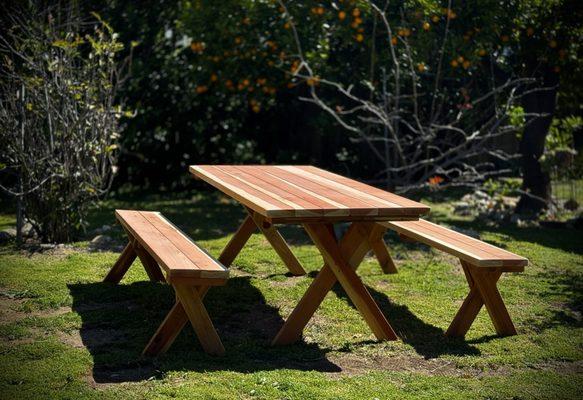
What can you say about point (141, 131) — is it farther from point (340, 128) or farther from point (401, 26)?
point (401, 26)

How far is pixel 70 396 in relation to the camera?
3.89 meters

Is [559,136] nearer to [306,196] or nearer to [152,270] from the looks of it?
[152,270]

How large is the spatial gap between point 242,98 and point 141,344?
22.6ft

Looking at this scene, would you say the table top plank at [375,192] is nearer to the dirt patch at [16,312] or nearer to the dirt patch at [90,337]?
the dirt patch at [90,337]

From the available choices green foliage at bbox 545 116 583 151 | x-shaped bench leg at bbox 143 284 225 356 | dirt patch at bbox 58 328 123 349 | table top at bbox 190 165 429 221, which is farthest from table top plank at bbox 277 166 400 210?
green foliage at bbox 545 116 583 151

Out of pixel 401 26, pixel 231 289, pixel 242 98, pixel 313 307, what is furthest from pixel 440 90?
pixel 313 307

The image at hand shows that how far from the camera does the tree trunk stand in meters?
9.47

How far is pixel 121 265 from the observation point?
19.8 feet

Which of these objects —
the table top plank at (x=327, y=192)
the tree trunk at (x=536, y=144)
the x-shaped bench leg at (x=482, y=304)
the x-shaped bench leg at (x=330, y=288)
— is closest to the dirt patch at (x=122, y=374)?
the x-shaped bench leg at (x=330, y=288)

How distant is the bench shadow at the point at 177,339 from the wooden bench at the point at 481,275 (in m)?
0.97

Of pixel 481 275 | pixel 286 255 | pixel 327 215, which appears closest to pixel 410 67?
pixel 286 255

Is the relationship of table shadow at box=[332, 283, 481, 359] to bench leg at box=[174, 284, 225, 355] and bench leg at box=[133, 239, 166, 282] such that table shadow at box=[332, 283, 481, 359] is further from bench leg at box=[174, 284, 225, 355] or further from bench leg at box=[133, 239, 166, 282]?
bench leg at box=[133, 239, 166, 282]

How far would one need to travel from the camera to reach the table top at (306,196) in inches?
177

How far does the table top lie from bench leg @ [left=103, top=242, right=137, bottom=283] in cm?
78
